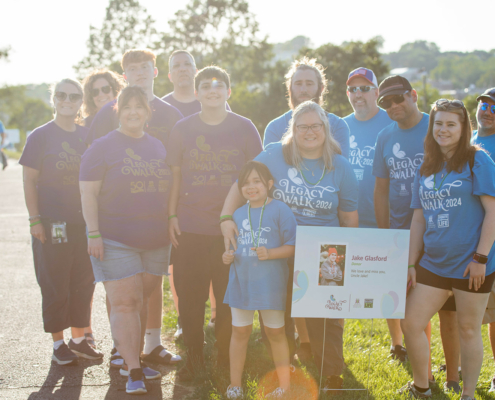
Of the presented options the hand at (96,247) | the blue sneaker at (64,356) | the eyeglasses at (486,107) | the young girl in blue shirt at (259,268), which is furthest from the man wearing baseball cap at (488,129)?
the blue sneaker at (64,356)

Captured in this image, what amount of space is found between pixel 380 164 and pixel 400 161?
194mm

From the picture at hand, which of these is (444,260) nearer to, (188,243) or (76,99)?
(188,243)

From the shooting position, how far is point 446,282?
342 cm

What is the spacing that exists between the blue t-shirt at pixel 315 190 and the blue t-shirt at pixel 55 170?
191 cm

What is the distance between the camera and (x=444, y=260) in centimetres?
341

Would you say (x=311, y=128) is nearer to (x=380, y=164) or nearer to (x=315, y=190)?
(x=315, y=190)

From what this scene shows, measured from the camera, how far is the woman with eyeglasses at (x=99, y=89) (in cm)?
476

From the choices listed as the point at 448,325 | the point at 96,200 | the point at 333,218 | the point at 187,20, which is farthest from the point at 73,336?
the point at 187,20

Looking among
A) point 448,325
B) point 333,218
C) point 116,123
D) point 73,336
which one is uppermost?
point 116,123

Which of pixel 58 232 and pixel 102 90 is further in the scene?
pixel 102 90

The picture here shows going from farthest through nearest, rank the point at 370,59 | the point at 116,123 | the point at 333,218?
1. the point at 370,59
2. the point at 116,123
3. the point at 333,218

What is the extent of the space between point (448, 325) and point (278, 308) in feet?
4.71

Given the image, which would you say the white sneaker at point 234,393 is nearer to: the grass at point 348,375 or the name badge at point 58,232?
the grass at point 348,375

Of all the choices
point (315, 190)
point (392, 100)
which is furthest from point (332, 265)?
point (392, 100)
